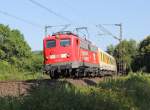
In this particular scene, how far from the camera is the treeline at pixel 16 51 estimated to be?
93.8m

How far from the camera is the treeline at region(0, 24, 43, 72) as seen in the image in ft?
308

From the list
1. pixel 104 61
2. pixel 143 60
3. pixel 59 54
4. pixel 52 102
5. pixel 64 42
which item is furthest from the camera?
pixel 143 60

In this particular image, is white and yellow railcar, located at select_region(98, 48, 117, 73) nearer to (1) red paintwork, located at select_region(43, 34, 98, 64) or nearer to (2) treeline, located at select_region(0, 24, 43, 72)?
(1) red paintwork, located at select_region(43, 34, 98, 64)

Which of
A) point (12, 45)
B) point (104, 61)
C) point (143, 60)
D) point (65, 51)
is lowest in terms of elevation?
point (104, 61)

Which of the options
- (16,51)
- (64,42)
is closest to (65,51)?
(64,42)

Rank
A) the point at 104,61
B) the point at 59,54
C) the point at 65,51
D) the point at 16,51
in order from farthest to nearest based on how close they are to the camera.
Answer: the point at 16,51
the point at 104,61
the point at 65,51
the point at 59,54

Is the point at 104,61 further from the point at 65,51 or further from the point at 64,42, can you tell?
the point at 65,51

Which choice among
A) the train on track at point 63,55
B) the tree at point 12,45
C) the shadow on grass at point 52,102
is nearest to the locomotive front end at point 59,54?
the train on track at point 63,55

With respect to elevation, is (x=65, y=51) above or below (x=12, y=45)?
below

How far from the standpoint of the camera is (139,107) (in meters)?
16.0

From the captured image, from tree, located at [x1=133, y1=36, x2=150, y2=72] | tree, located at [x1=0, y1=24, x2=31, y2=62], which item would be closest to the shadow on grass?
tree, located at [x1=133, y1=36, x2=150, y2=72]

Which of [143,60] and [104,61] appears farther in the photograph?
[143,60]

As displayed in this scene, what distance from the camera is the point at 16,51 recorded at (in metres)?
99.5

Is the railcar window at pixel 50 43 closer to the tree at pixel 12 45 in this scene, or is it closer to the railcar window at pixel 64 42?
the railcar window at pixel 64 42
